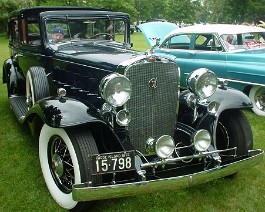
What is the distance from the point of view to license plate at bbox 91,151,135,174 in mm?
A: 2506

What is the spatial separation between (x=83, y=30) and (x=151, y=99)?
1.83 meters

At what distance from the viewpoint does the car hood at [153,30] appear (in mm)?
8225

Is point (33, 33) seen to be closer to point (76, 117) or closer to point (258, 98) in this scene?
point (76, 117)

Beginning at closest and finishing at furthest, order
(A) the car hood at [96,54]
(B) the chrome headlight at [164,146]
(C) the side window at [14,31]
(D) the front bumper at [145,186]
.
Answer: (D) the front bumper at [145,186] < (B) the chrome headlight at [164,146] < (A) the car hood at [96,54] < (C) the side window at [14,31]

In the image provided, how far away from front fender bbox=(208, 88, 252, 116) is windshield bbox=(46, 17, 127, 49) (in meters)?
1.85

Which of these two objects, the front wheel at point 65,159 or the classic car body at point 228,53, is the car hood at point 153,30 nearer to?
the classic car body at point 228,53

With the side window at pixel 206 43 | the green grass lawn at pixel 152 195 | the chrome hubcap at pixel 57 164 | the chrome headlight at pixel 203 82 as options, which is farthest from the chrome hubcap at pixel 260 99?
the chrome hubcap at pixel 57 164

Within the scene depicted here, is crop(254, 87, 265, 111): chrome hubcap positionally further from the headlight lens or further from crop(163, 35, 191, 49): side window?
the headlight lens

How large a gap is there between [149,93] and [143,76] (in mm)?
183

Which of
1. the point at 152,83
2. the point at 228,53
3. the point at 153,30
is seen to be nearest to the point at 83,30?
the point at 152,83

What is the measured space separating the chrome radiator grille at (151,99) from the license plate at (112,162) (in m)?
0.43

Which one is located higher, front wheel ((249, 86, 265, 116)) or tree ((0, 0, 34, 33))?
tree ((0, 0, 34, 33))

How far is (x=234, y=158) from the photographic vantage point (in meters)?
3.11

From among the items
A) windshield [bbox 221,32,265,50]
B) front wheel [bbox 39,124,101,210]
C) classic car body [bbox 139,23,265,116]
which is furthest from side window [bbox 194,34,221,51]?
front wheel [bbox 39,124,101,210]
